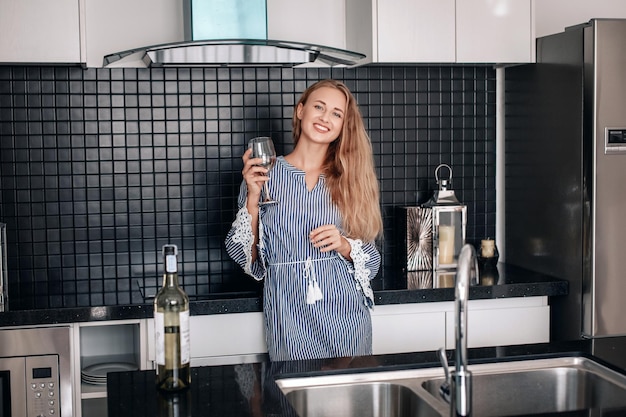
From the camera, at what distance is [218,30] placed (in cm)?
293

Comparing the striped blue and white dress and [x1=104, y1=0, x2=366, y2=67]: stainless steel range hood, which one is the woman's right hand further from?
[x1=104, y1=0, x2=366, y2=67]: stainless steel range hood

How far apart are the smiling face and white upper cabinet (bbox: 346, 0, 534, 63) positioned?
1.40 ft

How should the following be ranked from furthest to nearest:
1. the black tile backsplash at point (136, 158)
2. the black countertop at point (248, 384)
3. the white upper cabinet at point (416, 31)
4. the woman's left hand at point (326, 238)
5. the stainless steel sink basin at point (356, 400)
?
the black tile backsplash at point (136, 158)
the white upper cabinet at point (416, 31)
the woman's left hand at point (326, 238)
the stainless steel sink basin at point (356, 400)
the black countertop at point (248, 384)

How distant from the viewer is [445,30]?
318 cm

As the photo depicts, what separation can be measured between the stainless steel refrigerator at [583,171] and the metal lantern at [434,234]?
312 millimetres

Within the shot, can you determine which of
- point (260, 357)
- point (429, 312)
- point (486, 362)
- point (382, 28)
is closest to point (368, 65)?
point (382, 28)

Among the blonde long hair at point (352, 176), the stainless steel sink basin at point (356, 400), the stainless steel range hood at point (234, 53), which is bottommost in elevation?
the stainless steel sink basin at point (356, 400)

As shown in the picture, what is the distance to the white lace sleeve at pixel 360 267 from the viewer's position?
2746 mm

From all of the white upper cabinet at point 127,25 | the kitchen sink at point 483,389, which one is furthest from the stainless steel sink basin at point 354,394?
the white upper cabinet at point 127,25

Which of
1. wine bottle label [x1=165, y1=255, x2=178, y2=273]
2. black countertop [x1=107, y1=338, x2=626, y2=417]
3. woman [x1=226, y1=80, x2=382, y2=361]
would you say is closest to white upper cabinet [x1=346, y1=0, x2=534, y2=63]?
woman [x1=226, y1=80, x2=382, y2=361]

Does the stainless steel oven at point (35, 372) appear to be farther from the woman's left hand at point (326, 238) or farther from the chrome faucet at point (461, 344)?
the chrome faucet at point (461, 344)

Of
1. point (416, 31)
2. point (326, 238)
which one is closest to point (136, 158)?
point (326, 238)

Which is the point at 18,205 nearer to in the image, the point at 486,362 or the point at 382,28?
the point at 382,28

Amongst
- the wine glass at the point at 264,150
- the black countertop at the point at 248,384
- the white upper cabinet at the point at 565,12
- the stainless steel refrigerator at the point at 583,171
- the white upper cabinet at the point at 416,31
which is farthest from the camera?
the white upper cabinet at the point at 565,12
